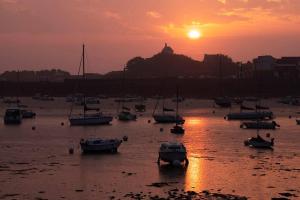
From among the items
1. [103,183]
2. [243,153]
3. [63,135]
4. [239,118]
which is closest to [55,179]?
[103,183]

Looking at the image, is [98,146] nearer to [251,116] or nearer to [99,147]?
[99,147]

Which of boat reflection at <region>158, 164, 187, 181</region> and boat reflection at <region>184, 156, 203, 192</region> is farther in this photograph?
boat reflection at <region>158, 164, 187, 181</region>

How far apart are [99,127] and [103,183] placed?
4741 centimetres

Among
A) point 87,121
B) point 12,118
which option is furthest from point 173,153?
point 12,118

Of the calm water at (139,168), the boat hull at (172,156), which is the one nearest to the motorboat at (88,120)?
the calm water at (139,168)

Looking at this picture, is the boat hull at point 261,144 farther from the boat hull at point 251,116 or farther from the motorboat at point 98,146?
the boat hull at point 251,116

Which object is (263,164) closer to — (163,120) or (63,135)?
(63,135)

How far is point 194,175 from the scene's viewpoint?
41469 millimetres

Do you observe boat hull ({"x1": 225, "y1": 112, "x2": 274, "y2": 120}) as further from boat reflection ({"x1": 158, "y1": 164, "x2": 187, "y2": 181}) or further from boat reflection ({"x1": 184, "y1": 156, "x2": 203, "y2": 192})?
boat reflection ({"x1": 158, "y1": 164, "x2": 187, "y2": 181})

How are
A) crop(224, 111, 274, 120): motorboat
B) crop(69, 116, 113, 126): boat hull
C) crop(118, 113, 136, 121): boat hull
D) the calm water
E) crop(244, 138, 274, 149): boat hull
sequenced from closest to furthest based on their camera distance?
the calm water < crop(244, 138, 274, 149): boat hull < crop(69, 116, 113, 126): boat hull < crop(224, 111, 274, 120): motorboat < crop(118, 113, 136, 121): boat hull

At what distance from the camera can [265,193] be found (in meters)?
35.4

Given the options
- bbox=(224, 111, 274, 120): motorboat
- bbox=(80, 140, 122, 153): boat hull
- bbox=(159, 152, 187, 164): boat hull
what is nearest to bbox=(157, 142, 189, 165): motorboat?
bbox=(159, 152, 187, 164): boat hull

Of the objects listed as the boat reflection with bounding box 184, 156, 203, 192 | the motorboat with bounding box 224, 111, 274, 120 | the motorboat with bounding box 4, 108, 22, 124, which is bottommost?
the boat reflection with bounding box 184, 156, 203, 192

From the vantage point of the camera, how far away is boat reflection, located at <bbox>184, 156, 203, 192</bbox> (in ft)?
123
